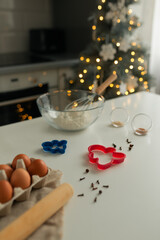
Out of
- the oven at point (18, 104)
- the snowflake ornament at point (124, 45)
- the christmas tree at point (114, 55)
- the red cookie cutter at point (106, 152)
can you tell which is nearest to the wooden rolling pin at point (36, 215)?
the red cookie cutter at point (106, 152)

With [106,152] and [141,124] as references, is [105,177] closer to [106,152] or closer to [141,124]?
[106,152]

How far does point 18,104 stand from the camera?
2.12 metres

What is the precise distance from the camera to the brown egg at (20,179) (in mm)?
555

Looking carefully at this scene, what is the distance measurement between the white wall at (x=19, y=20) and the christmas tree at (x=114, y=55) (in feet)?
2.68

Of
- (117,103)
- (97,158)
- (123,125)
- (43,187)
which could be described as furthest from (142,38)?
(43,187)

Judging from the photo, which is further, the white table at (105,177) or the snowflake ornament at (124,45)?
the snowflake ornament at (124,45)

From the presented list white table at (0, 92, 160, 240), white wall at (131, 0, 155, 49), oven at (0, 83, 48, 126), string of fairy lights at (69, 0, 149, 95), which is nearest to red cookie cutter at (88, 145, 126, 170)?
white table at (0, 92, 160, 240)

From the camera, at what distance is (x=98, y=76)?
7.64 ft

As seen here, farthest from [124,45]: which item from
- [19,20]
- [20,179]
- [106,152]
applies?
[20,179]

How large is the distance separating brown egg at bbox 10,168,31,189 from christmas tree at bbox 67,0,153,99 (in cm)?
172

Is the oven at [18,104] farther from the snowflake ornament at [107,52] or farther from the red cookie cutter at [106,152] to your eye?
the red cookie cutter at [106,152]

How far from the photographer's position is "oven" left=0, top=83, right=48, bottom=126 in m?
2.05

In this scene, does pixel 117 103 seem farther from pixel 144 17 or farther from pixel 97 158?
pixel 144 17

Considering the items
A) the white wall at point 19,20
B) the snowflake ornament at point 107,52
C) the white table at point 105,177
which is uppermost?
the white wall at point 19,20
